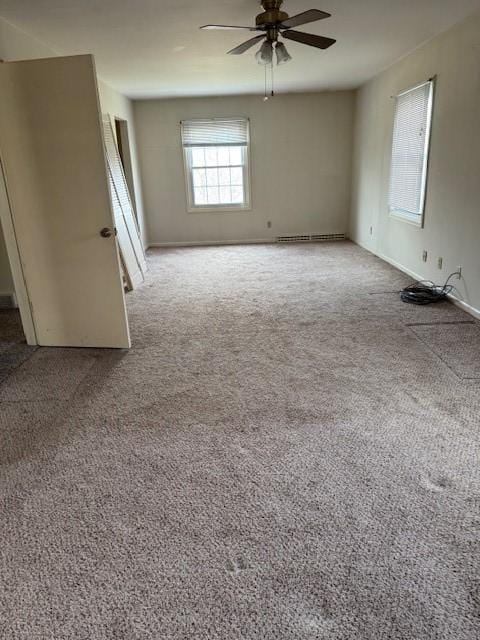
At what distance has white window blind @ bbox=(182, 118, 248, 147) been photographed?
732cm

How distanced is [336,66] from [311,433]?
483 centimetres

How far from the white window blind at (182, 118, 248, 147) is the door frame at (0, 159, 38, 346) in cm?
474

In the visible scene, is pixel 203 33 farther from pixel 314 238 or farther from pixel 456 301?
pixel 314 238

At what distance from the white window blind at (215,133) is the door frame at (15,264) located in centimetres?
474

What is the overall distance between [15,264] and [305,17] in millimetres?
2623

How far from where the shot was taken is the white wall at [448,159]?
374cm

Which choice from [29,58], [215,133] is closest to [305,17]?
[29,58]

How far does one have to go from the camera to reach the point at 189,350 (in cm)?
339

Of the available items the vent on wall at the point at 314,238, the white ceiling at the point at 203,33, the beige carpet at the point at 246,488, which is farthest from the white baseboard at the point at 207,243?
the beige carpet at the point at 246,488

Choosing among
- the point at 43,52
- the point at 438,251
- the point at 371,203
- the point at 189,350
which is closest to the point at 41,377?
the point at 189,350

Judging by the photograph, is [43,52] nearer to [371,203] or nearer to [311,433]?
[311,433]

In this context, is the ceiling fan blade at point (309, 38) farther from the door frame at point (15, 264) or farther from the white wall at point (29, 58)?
the door frame at point (15, 264)

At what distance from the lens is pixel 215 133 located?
7.38 m

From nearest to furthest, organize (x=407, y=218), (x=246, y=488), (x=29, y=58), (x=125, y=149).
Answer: (x=246, y=488), (x=29, y=58), (x=407, y=218), (x=125, y=149)
